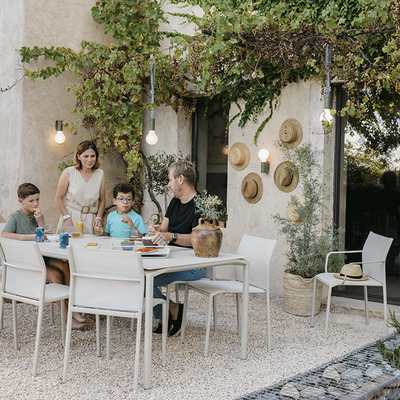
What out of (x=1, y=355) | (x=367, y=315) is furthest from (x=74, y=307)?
(x=367, y=315)

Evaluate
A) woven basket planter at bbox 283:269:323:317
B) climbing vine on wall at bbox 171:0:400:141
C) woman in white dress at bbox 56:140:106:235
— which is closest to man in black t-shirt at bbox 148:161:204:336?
woman in white dress at bbox 56:140:106:235

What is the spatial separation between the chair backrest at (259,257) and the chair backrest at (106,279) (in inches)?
41.0

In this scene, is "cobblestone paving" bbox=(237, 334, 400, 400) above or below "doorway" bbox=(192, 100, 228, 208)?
below

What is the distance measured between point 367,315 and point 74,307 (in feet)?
8.84

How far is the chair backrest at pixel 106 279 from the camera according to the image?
2537 mm

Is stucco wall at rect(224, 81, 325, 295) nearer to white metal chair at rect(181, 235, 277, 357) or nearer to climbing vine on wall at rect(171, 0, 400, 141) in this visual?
climbing vine on wall at rect(171, 0, 400, 141)

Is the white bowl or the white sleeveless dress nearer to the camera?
the white bowl

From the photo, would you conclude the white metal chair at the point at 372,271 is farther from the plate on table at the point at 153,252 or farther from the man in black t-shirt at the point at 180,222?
the plate on table at the point at 153,252

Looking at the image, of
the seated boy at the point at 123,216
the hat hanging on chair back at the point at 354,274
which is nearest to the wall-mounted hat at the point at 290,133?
the hat hanging on chair back at the point at 354,274

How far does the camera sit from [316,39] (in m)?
4.25

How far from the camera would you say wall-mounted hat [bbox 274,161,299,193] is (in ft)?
15.9

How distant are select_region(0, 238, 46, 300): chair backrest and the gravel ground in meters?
0.49

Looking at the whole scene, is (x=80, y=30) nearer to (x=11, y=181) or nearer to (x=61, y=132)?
(x=61, y=132)

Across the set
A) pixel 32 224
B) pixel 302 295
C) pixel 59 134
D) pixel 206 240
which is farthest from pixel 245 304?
pixel 59 134
